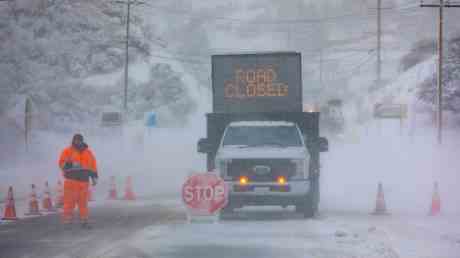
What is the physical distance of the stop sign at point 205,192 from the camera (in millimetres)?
17406

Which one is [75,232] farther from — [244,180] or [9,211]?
[244,180]

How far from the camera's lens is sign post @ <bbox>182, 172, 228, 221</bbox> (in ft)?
57.1

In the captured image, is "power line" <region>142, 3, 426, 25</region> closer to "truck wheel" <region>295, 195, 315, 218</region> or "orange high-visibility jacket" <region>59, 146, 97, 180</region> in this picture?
"truck wheel" <region>295, 195, 315, 218</region>

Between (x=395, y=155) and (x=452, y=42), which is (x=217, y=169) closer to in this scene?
(x=395, y=155)

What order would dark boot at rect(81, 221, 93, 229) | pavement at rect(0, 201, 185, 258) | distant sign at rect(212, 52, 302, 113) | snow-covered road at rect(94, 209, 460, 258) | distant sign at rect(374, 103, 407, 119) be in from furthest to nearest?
distant sign at rect(374, 103, 407, 119) → distant sign at rect(212, 52, 302, 113) → dark boot at rect(81, 221, 93, 229) → pavement at rect(0, 201, 185, 258) → snow-covered road at rect(94, 209, 460, 258)

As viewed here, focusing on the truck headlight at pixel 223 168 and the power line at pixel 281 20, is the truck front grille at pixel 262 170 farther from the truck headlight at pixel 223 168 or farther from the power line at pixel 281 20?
the power line at pixel 281 20

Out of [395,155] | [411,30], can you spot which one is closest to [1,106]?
[395,155]

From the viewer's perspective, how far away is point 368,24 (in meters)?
152

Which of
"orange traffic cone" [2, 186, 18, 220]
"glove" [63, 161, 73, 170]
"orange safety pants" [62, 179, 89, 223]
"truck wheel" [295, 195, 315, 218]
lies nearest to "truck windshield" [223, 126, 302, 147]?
"truck wheel" [295, 195, 315, 218]

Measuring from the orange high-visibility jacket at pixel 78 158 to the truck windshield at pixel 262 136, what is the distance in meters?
3.69

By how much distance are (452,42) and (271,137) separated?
225ft

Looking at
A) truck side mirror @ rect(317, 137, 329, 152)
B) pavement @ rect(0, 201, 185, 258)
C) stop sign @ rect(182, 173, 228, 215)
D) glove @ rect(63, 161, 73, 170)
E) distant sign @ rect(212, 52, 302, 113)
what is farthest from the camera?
distant sign @ rect(212, 52, 302, 113)

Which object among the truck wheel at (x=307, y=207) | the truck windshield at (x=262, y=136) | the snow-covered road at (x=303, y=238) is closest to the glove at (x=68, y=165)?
the snow-covered road at (x=303, y=238)

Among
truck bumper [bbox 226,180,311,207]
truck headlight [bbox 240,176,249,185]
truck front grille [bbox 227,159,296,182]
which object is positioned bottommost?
truck bumper [bbox 226,180,311,207]
